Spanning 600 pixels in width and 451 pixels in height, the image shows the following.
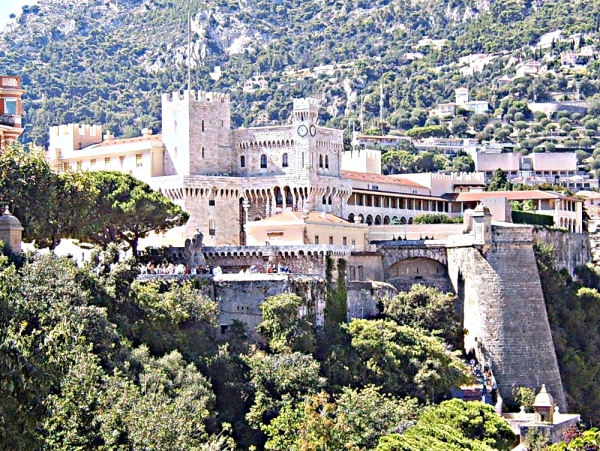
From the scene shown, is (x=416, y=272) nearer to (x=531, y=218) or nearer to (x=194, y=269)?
(x=531, y=218)

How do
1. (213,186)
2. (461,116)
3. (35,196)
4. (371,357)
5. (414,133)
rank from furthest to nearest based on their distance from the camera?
(461,116) → (414,133) → (213,186) → (371,357) → (35,196)

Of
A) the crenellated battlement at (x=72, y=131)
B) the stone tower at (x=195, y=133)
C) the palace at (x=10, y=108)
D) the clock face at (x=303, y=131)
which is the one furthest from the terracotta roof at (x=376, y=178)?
the palace at (x=10, y=108)

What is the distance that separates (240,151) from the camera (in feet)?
267

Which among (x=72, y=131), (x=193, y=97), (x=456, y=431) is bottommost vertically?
(x=456, y=431)

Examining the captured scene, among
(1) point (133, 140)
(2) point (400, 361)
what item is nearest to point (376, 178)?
(1) point (133, 140)

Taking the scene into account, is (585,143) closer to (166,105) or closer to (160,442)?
(166,105)

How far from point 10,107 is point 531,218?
108 ft

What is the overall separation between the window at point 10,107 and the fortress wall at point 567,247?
3090cm

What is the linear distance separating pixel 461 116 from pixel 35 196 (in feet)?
375

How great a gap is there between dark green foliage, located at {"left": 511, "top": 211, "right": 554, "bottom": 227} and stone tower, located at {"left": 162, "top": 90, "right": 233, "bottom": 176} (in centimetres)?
1707

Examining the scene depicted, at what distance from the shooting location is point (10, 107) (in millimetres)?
68812

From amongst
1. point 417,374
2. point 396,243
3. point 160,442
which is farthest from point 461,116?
point 160,442

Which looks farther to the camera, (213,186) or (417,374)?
(213,186)

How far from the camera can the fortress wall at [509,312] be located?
76062 millimetres
